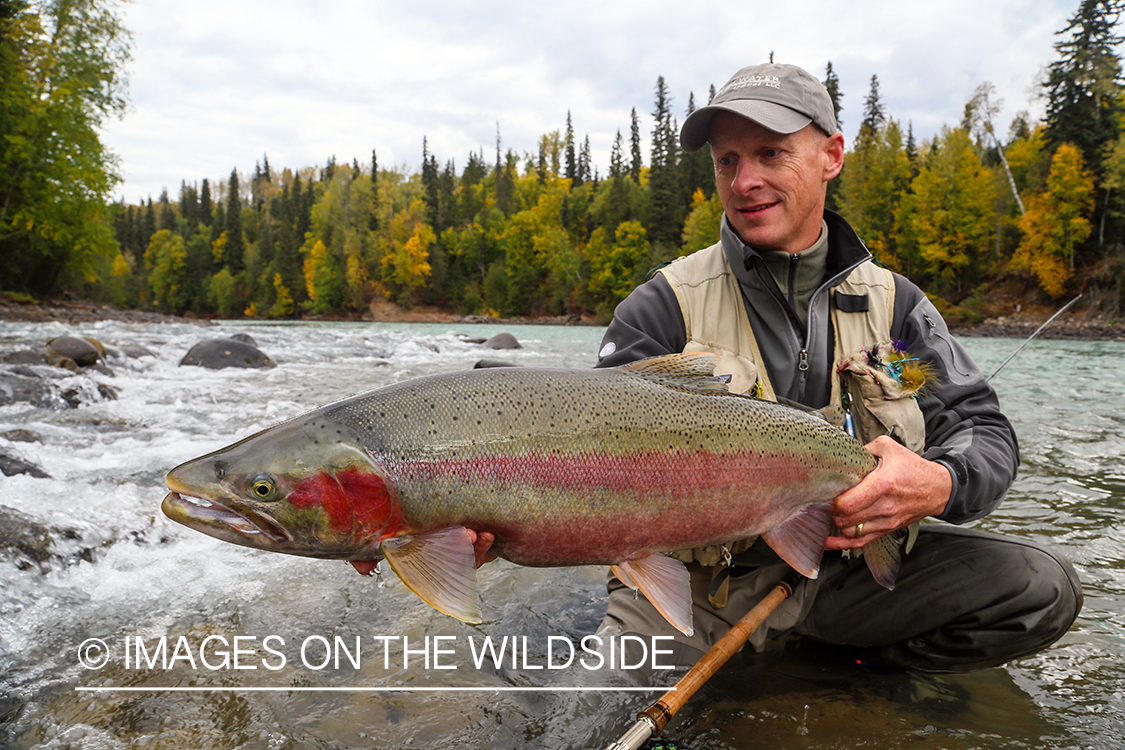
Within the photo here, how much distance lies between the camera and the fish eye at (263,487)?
1.72 m

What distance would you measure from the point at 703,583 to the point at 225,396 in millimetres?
8645

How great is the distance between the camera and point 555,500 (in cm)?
188

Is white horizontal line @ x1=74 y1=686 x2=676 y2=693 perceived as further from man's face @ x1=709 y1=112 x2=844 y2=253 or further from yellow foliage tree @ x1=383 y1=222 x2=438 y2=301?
yellow foliage tree @ x1=383 y1=222 x2=438 y2=301

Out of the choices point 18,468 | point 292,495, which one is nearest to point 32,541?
point 18,468

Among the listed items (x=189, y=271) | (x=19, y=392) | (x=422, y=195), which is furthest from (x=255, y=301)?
(x=19, y=392)

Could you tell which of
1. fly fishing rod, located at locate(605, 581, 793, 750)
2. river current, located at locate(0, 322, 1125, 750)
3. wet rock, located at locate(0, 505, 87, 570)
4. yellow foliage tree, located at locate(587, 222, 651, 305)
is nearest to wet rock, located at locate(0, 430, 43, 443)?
river current, located at locate(0, 322, 1125, 750)

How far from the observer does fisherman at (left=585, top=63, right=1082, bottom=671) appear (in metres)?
2.47

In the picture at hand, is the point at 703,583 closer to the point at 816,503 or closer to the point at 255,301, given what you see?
the point at 816,503

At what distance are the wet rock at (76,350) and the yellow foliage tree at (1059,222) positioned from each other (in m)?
40.5

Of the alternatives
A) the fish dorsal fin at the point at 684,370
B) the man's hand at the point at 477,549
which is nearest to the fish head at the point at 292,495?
the man's hand at the point at 477,549

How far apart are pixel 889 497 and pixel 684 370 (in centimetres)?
77

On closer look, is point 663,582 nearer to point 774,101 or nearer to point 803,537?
point 803,537

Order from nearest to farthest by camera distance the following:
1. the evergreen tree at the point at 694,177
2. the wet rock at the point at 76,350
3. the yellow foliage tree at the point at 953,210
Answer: the wet rock at the point at 76,350, the yellow foliage tree at the point at 953,210, the evergreen tree at the point at 694,177

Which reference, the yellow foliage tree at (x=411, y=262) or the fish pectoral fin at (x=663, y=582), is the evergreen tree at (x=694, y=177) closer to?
the yellow foliage tree at (x=411, y=262)
